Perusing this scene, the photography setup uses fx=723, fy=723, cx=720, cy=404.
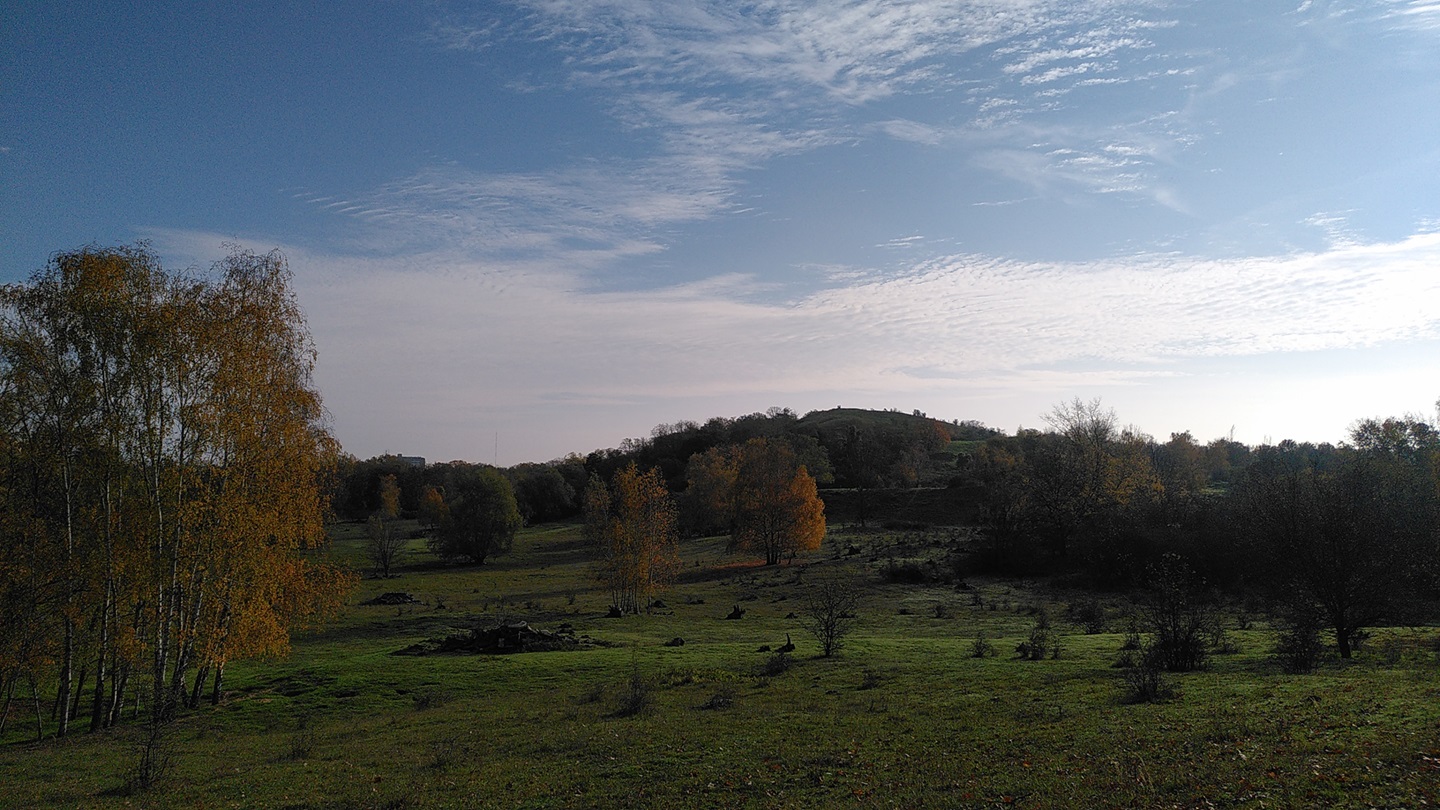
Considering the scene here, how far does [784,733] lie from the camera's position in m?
19.8

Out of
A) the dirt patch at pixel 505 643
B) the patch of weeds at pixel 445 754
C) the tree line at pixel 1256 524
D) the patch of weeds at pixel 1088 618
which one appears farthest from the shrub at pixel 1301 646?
the dirt patch at pixel 505 643

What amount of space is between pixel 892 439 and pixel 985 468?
52.9m

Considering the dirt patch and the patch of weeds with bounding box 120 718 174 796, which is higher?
the patch of weeds with bounding box 120 718 174 796

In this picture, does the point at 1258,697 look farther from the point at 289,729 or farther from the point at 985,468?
the point at 985,468

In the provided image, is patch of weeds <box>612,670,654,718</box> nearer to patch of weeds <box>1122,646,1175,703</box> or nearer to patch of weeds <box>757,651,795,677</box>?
patch of weeds <box>757,651,795,677</box>

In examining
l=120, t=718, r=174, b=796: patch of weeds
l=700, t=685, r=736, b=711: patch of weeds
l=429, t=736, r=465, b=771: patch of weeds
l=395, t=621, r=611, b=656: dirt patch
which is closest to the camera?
l=120, t=718, r=174, b=796: patch of weeds

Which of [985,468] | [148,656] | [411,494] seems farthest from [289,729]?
[411,494]

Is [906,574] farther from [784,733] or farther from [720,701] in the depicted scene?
[784,733]

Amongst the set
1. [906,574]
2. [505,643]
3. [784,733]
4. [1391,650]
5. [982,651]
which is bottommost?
[906,574]

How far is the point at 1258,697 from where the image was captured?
1897cm

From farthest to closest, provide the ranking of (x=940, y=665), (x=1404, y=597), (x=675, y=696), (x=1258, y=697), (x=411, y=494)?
1. (x=411, y=494)
2. (x=1404, y=597)
3. (x=940, y=665)
4. (x=675, y=696)
5. (x=1258, y=697)

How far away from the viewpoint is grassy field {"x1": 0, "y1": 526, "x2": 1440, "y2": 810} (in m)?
13.4

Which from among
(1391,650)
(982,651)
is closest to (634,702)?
(982,651)

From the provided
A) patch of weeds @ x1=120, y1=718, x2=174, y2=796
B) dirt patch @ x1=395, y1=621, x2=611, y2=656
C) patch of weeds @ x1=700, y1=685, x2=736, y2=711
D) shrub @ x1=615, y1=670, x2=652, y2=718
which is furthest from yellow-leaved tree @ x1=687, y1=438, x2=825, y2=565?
patch of weeds @ x1=120, y1=718, x2=174, y2=796
